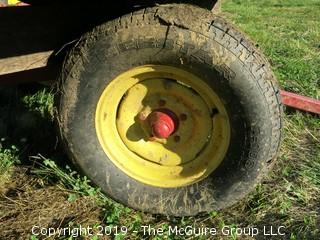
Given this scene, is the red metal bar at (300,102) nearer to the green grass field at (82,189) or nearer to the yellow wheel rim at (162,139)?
the green grass field at (82,189)

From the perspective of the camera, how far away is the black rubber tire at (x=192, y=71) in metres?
2.51

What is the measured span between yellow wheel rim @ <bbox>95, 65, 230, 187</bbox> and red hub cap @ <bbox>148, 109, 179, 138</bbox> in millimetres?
27

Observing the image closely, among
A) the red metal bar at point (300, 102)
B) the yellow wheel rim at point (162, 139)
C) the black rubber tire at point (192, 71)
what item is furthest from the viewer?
the red metal bar at point (300, 102)

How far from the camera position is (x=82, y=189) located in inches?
115

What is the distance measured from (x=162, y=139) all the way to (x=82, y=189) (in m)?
0.53

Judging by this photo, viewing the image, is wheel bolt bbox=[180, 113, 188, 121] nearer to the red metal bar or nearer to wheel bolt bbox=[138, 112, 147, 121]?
wheel bolt bbox=[138, 112, 147, 121]

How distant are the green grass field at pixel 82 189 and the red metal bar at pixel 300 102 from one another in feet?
0.46

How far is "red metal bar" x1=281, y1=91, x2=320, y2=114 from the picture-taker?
11.7ft

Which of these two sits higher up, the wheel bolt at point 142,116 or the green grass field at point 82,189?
the wheel bolt at point 142,116

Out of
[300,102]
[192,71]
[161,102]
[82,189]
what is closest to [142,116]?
[161,102]

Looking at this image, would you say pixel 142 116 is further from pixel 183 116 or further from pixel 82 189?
pixel 82 189

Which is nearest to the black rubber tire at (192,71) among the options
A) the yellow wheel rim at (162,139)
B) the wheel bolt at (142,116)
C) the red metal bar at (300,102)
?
the yellow wheel rim at (162,139)

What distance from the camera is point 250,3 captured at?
39.6ft

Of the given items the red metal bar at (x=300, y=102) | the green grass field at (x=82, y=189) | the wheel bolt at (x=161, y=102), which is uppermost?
the red metal bar at (x=300, y=102)
